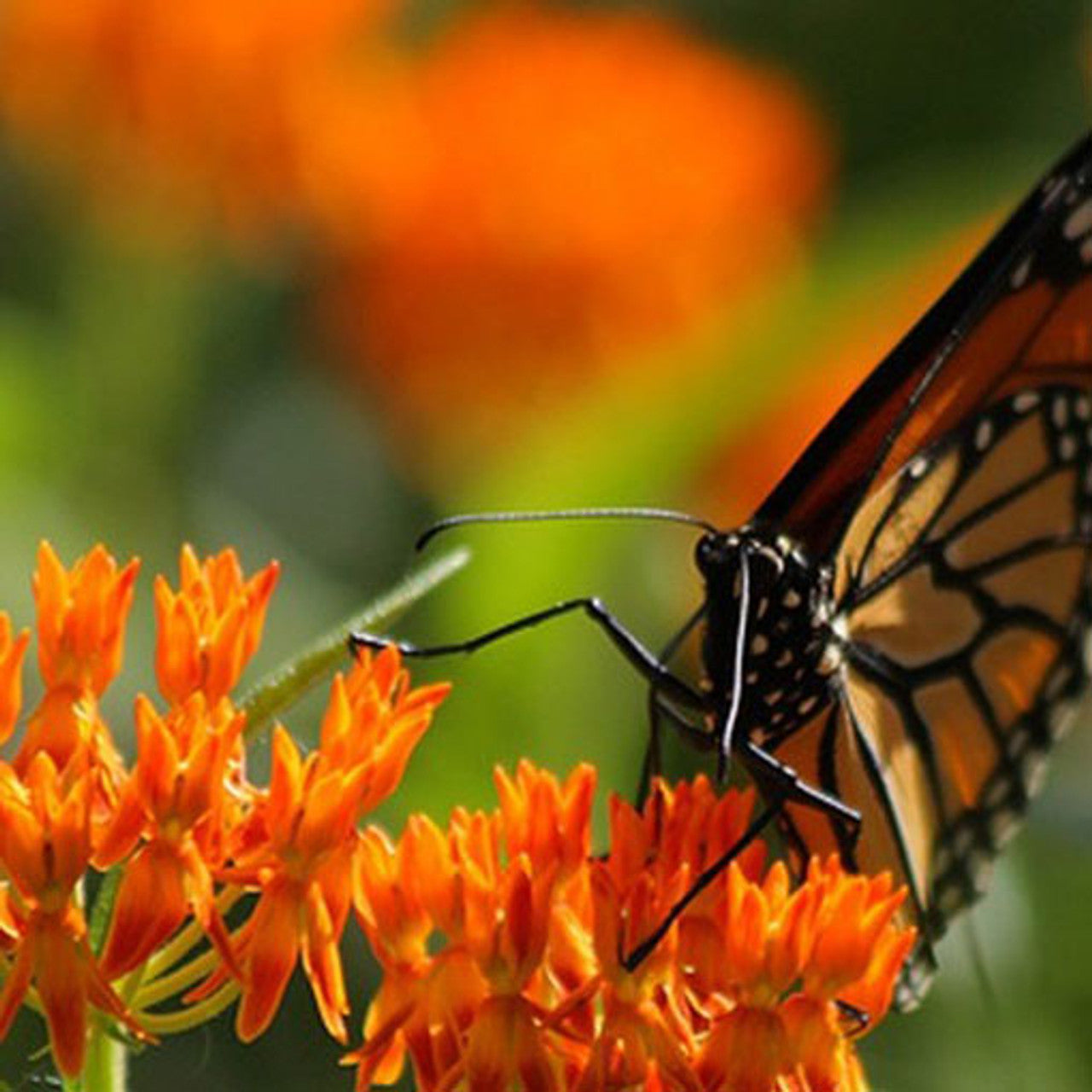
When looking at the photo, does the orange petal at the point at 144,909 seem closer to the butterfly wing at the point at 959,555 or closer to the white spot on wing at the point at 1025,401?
the butterfly wing at the point at 959,555

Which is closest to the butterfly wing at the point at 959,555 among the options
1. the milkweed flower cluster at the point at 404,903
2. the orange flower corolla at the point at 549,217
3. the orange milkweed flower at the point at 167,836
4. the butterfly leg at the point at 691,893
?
the butterfly leg at the point at 691,893

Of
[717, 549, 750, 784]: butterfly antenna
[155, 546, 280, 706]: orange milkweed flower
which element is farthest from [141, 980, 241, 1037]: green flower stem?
[717, 549, 750, 784]: butterfly antenna

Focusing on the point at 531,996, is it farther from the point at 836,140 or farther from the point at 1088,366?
the point at 836,140

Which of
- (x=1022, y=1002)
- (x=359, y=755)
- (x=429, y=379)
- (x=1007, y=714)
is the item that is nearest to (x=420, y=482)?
(x=429, y=379)

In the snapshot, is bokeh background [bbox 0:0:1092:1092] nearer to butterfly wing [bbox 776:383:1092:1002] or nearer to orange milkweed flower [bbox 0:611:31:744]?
butterfly wing [bbox 776:383:1092:1002]

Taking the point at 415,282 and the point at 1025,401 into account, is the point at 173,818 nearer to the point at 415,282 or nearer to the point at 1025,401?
the point at 1025,401

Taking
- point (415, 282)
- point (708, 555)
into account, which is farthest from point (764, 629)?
point (415, 282)
